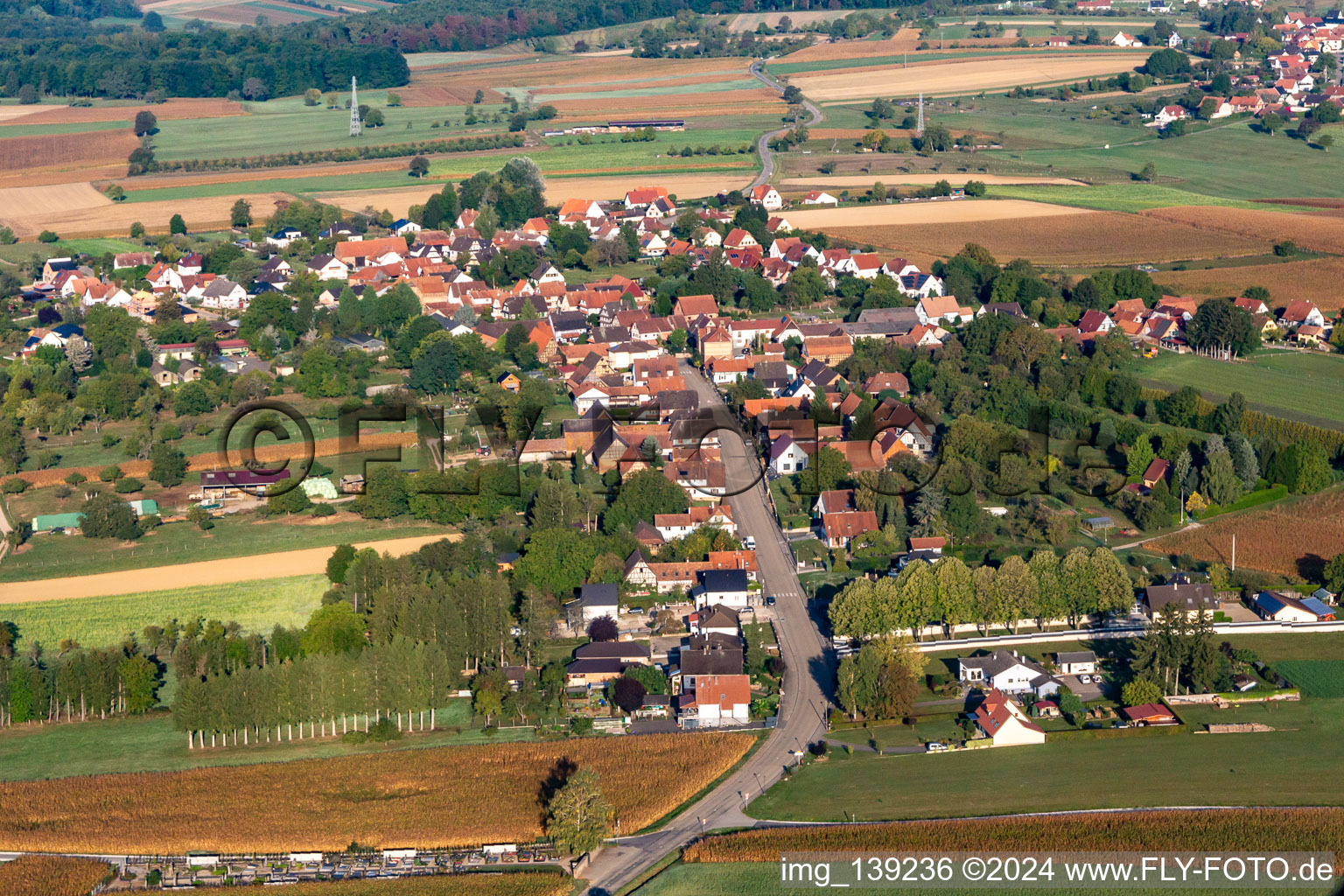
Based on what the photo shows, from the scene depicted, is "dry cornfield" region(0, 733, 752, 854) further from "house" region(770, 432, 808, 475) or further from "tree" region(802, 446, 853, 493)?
"house" region(770, 432, 808, 475)

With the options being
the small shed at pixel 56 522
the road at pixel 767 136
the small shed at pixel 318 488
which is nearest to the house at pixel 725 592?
the small shed at pixel 318 488

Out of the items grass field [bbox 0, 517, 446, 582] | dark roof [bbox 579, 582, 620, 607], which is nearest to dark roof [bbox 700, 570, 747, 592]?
dark roof [bbox 579, 582, 620, 607]

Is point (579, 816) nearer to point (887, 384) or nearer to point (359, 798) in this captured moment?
point (359, 798)

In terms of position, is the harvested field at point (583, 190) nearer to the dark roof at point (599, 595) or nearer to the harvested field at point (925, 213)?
the harvested field at point (925, 213)

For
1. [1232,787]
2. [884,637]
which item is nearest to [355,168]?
[884,637]

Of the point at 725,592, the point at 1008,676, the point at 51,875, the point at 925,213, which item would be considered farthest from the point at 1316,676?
the point at 925,213
